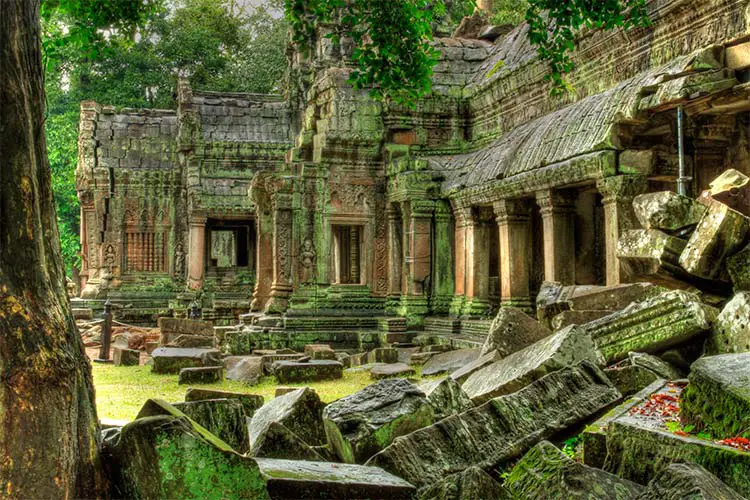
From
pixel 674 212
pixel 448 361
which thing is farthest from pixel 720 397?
pixel 448 361

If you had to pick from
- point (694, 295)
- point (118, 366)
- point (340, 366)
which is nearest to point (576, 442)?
point (694, 295)

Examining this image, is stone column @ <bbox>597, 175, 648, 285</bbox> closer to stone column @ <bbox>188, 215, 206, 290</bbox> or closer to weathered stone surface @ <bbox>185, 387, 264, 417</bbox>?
weathered stone surface @ <bbox>185, 387, 264, 417</bbox>

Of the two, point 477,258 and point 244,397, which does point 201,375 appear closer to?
point 244,397

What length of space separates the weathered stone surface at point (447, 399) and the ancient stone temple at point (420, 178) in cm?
198

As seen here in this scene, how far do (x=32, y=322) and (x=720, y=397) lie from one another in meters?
3.02

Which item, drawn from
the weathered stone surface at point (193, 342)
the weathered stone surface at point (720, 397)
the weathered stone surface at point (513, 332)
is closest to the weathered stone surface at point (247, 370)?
the weathered stone surface at point (193, 342)

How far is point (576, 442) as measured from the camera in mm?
4648

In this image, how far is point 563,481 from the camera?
10.6 feet

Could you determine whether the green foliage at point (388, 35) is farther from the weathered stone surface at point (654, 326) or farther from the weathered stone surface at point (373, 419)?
the weathered stone surface at point (373, 419)

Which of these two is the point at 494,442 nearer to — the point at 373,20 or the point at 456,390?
the point at 456,390

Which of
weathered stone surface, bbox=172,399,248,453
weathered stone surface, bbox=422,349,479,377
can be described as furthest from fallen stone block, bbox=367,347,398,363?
weathered stone surface, bbox=172,399,248,453

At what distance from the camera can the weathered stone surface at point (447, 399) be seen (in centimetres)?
504

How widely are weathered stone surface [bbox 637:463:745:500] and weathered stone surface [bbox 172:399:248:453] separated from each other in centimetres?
228

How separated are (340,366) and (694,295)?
5751mm
